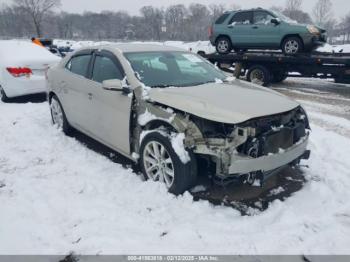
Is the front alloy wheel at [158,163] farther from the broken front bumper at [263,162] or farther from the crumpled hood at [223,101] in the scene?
the broken front bumper at [263,162]

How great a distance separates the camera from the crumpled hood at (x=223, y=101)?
3223 mm

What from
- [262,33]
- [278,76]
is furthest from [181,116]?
[278,76]

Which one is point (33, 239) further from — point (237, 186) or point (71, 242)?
point (237, 186)

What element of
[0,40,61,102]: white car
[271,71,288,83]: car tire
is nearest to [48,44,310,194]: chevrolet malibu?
[0,40,61,102]: white car

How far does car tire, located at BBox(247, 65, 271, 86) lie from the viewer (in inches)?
422

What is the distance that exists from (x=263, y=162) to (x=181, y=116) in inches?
38.8

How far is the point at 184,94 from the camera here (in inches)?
145

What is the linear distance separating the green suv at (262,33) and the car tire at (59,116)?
790cm

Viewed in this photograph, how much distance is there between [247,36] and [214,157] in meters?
9.35

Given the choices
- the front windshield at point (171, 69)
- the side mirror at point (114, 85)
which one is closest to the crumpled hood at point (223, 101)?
the front windshield at point (171, 69)

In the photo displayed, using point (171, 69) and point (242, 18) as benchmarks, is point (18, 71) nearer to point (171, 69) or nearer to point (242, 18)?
point (171, 69)

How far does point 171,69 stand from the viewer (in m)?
4.47

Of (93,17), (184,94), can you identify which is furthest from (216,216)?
(93,17)

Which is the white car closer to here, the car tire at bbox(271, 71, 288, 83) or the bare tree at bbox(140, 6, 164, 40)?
the car tire at bbox(271, 71, 288, 83)
